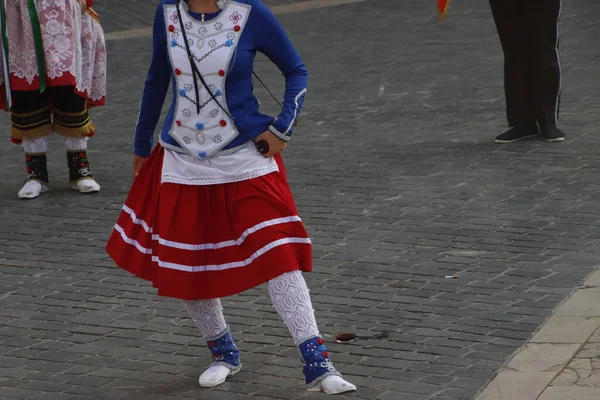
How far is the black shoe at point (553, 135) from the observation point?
9697mm

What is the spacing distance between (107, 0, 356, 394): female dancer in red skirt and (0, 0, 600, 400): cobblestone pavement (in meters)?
0.47

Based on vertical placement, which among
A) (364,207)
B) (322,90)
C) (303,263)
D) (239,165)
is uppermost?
(239,165)

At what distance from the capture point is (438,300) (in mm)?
6320

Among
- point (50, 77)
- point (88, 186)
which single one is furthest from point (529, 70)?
point (50, 77)

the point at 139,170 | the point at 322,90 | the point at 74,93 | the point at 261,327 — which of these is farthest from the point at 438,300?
the point at 322,90

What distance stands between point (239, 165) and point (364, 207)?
3.14 m

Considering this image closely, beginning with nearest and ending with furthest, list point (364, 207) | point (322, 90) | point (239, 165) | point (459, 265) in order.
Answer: point (239, 165) < point (459, 265) < point (364, 207) < point (322, 90)

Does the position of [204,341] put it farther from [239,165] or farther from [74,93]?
[74,93]

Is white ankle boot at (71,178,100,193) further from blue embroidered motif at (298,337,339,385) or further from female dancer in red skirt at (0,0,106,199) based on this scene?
blue embroidered motif at (298,337,339,385)

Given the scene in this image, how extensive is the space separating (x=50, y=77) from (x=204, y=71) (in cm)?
364

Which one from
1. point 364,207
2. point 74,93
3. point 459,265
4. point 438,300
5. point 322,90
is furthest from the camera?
point 322,90

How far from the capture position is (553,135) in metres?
9.72

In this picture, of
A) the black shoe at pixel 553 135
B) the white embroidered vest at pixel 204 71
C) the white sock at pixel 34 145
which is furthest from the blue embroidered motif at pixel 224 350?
the black shoe at pixel 553 135

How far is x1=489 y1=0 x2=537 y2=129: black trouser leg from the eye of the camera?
9633mm
